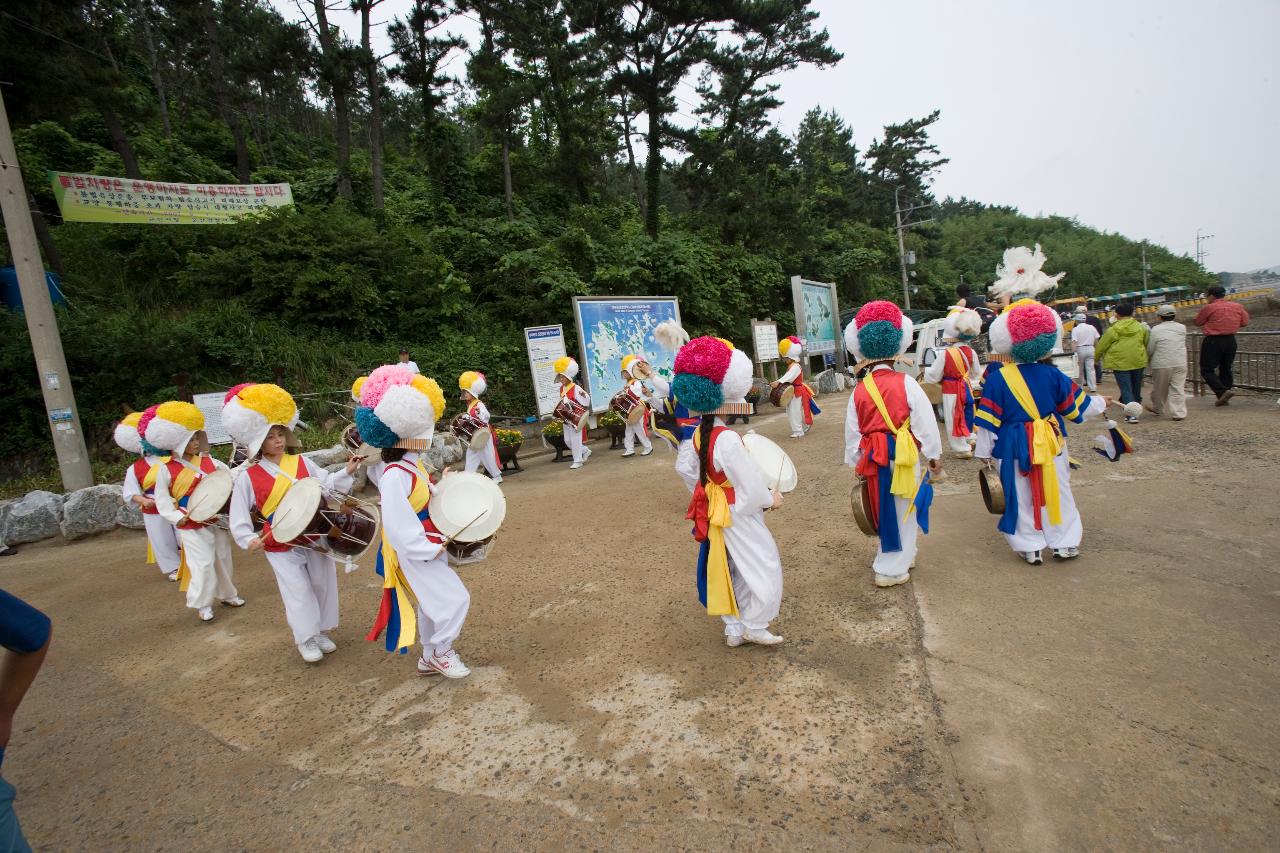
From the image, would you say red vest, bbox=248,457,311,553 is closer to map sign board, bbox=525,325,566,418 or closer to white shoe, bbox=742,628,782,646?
white shoe, bbox=742,628,782,646

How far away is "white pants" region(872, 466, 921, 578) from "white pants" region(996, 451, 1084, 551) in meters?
0.79

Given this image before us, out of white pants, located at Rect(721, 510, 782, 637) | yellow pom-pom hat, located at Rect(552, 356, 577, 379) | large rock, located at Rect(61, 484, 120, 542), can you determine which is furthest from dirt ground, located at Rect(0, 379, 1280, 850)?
yellow pom-pom hat, located at Rect(552, 356, 577, 379)

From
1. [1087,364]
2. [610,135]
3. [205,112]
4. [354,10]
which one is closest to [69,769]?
[1087,364]

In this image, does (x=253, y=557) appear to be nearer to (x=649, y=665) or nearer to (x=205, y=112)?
(x=649, y=665)

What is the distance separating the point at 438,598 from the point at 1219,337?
1046 cm

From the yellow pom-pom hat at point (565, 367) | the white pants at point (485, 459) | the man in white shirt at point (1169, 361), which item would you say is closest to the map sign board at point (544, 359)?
the yellow pom-pom hat at point (565, 367)

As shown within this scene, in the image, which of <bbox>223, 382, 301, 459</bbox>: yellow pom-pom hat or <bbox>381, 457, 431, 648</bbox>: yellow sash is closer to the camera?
<bbox>381, 457, 431, 648</bbox>: yellow sash

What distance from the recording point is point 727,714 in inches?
110

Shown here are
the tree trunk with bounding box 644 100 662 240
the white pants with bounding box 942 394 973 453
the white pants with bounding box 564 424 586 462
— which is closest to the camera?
the white pants with bounding box 942 394 973 453

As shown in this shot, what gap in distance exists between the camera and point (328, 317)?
11.8 meters

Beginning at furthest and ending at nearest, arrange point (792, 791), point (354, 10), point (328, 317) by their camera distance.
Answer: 1. point (354, 10)
2. point (328, 317)
3. point (792, 791)

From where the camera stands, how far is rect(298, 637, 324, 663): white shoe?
377 centimetres

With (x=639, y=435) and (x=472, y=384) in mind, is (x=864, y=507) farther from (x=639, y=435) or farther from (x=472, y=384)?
(x=639, y=435)

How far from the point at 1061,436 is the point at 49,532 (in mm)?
11006
